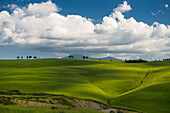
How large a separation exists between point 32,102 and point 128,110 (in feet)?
57.0

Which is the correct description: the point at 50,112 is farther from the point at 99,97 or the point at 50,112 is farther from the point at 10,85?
the point at 10,85

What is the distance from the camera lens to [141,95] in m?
41.8

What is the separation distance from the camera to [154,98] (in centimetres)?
4016

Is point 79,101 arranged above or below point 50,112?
below

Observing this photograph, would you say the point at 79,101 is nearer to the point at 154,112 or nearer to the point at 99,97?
the point at 99,97

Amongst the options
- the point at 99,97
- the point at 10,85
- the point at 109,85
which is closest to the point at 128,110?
the point at 99,97

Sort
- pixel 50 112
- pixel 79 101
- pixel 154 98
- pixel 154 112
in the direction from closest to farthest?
pixel 50 112 < pixel 154 112 < pixel 79 101 < pixel 154 98

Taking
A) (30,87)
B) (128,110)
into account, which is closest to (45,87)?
(30,87)

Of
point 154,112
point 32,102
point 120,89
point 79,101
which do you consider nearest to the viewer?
point 32,102

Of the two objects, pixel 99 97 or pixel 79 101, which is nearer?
pixel 79 101

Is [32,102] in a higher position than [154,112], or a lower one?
higher

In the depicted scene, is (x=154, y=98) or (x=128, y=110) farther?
(x=154, y=98)

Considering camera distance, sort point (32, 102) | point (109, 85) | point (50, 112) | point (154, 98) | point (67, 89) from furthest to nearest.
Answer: point (109, 85) < point (67, 89) < point (154, 98) < point (32, 102) < point (50, 112)

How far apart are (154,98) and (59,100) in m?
21.5
